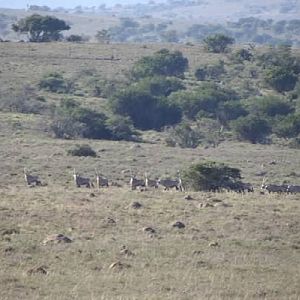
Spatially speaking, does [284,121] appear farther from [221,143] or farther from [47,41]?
[47,41]

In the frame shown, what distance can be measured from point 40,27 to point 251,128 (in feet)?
129

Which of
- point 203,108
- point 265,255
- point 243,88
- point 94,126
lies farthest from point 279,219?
point 243,88

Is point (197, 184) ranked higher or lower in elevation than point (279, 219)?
lower

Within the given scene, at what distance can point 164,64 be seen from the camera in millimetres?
77812

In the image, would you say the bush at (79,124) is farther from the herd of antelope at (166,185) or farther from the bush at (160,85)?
the herd of antelope at (166,185)

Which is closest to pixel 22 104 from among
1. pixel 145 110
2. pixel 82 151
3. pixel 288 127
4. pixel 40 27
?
pixel 145 110

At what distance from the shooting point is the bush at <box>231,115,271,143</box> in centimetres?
5489

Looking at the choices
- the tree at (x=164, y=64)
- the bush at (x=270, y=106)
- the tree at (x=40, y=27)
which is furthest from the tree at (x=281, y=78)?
the tree at (x=40, y=27)

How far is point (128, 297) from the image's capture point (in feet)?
40.9

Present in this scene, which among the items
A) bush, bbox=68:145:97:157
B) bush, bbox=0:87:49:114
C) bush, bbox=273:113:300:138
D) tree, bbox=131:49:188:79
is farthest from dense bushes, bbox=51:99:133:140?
tree, bbox=131:49:188:79

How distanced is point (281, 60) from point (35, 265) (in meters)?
67.6

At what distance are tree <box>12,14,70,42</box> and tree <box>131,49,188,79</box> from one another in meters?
14.4

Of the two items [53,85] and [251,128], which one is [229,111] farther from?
[53,85]

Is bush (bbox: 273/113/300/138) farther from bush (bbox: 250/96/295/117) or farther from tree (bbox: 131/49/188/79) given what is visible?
tree (bbox: 131/49/188/79)
